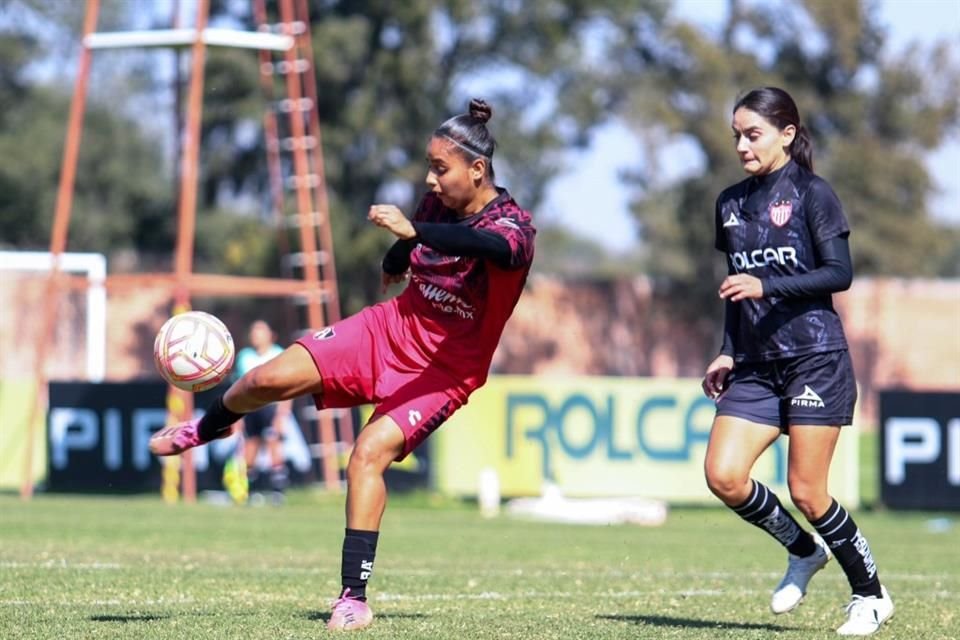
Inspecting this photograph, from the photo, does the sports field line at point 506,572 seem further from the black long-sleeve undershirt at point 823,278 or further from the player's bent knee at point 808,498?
the black long-sleeve undershirt at point 823,278

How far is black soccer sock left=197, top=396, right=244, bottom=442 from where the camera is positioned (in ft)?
24.6

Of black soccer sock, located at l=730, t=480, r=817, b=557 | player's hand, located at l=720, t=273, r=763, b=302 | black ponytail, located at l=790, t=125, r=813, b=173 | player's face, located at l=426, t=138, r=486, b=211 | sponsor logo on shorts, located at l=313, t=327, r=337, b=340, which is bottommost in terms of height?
black soccer sock, located at l=730, t=480, r=817, b=557

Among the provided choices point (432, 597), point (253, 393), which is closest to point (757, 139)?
point (253, 393)

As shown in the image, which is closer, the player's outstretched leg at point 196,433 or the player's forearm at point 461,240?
the player's forearm at point 461,240

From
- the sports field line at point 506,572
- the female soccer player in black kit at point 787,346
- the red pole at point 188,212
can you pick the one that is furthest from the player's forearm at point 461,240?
the red pole at point 188,212

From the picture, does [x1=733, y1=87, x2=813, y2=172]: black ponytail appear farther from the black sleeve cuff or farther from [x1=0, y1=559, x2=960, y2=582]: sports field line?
[x1=0, y1=559, x2=960, y2=582]: sports field line

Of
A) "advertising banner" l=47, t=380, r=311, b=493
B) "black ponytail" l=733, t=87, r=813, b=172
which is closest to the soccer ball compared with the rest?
"black ponytail" l=733, t=87, r=813, b=172

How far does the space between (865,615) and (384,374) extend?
2329 mm

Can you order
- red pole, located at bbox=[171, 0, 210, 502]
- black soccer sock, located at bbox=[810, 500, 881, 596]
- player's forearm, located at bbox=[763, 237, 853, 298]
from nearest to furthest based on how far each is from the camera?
player's forearm, located at bbox=[763, 237, 853, 298] < black soccer sock, located at bbox=[810, 500, 881, 596] < red pole, located at bbox=[171, 0, 210, 502]

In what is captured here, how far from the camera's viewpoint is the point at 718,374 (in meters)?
7.49

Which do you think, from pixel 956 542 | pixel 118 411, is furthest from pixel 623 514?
pixel 118 411

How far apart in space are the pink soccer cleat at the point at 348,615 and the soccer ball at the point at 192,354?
3.92 ft

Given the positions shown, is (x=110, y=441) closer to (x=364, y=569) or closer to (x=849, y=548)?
(x=364, y=569)

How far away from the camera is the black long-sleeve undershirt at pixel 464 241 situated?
260 inches
